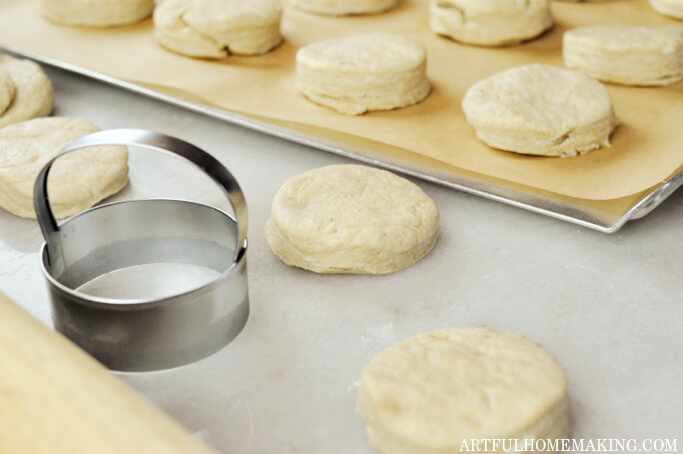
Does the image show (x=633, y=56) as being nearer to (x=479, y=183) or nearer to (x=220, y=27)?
(x=479, y=183)

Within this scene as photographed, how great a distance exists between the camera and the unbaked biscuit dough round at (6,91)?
2.50 meters

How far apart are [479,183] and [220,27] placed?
134cm

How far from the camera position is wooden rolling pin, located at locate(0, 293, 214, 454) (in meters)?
1.15

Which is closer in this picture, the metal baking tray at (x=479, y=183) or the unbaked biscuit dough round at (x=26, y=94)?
the metal baking tray at (x=479, y=183)

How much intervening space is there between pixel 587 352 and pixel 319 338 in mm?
598

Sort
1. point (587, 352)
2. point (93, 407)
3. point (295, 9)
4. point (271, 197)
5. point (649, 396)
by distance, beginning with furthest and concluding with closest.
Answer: point (295, 9), point (271, 197), point (587, 352), point (649, 396), point (93, 407)

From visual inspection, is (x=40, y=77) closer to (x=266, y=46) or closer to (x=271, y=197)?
(x=266, y=46)

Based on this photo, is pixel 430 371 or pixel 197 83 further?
pixel 197 83

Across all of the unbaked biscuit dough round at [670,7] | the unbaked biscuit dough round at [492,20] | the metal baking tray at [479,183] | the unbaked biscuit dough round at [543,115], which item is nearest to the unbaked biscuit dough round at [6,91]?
the metal baking tray at [479,183]

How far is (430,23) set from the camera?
3.16 meters

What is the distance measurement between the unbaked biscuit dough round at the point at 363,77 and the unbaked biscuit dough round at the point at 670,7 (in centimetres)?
128

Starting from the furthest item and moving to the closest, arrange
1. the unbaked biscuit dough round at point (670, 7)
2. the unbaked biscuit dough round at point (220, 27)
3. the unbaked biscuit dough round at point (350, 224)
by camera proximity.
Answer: the unbaked biscuit dough round at point (670, 7)
the unbaked biscuit dough round at point (220, 27)
the unbaked biscuit dough round at point (350, 224)

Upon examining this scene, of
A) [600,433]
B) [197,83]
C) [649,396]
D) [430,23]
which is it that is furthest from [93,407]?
[430,23]

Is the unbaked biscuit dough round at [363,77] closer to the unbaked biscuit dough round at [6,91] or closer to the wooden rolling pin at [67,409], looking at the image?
the unbaked biscuit dough round at [6,91]
